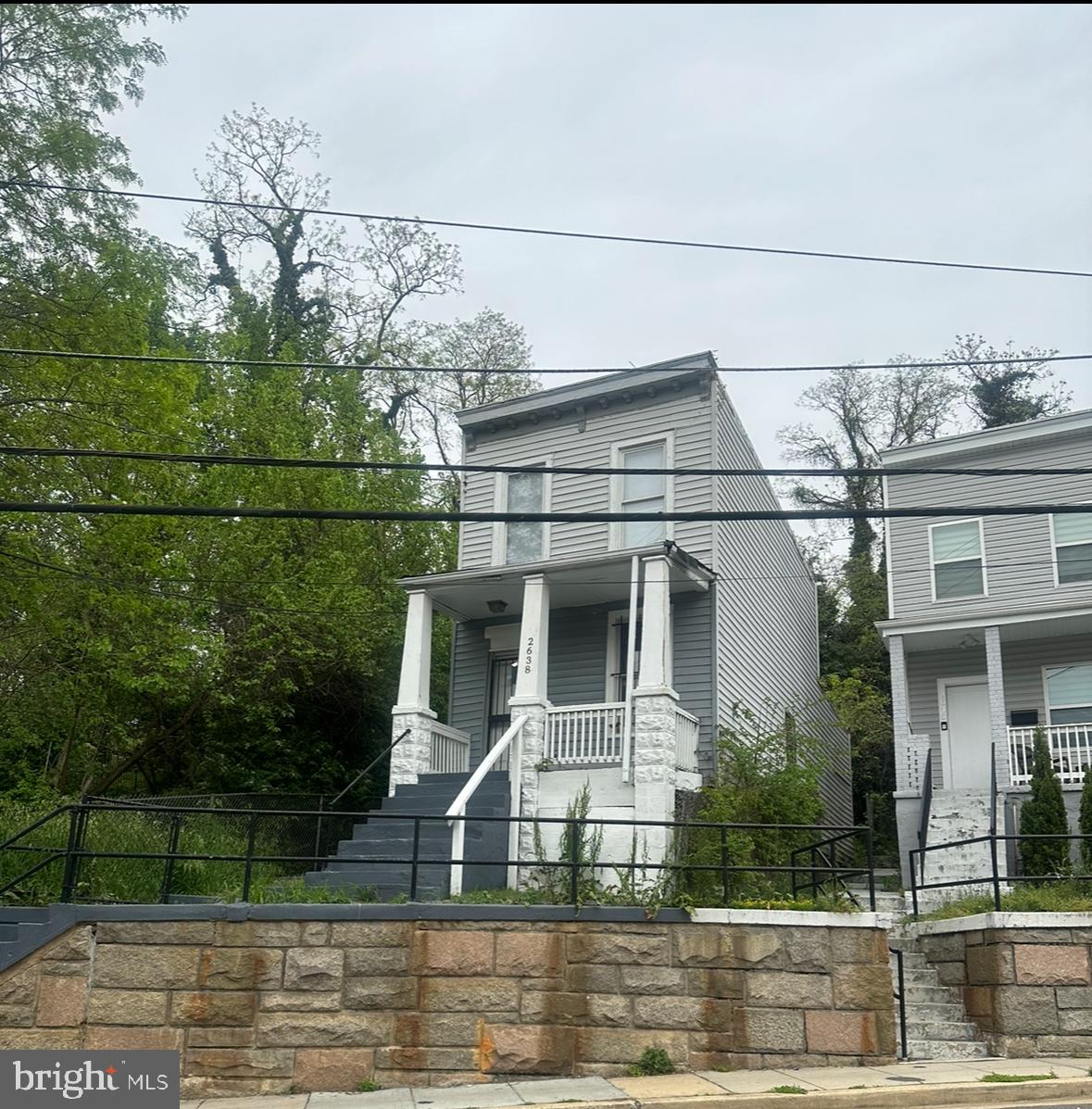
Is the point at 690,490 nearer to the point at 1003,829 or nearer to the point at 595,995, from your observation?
the point at 1003,829

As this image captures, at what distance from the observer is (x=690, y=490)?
1791cm

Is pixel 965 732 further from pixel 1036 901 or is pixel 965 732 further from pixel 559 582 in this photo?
pixel 1036 901

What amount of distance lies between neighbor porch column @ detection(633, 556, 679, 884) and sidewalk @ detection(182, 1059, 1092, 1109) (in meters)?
4.18

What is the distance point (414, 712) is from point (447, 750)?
1.35m

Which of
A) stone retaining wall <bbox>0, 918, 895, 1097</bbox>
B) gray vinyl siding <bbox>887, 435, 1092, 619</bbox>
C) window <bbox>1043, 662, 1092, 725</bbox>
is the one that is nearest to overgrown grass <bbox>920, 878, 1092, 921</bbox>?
stone retaining wall <bbox>0, 918, 895, 1097</bbox>

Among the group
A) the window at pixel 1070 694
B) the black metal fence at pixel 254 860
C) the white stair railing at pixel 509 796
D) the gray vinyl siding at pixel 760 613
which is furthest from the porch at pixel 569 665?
the window at pixel 1070 694

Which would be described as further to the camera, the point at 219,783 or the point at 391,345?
the point at 391,345

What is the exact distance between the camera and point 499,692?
730 inches

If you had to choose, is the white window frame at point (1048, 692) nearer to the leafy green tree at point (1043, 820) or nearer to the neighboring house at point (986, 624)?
the neighboring house at point (986, 624)

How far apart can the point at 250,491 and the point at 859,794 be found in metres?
17.4

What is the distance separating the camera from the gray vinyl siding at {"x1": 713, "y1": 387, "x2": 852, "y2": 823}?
1766 centimetres

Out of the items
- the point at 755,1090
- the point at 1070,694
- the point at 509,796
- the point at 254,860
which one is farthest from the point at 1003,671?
the point at 254,860

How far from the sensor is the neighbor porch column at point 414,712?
1595 cm

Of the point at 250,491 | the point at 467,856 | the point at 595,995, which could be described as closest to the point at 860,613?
the point at 250,491
